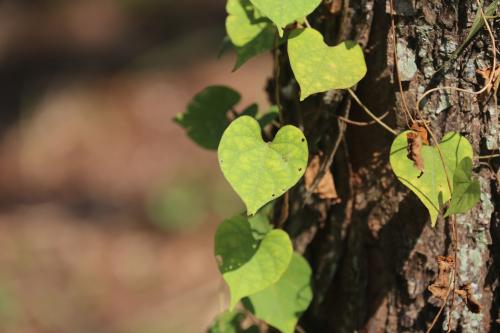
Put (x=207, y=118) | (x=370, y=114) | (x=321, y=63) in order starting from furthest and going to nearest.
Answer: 1. (x=207, y=118)
2. (x=370, y=114)
3. (x=321, y=63)

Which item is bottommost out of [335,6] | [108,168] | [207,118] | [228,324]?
[108,168]

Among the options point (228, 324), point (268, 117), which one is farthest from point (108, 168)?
point (268, 117)

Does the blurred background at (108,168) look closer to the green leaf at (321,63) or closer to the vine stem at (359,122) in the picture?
the vine stem at (359,122)

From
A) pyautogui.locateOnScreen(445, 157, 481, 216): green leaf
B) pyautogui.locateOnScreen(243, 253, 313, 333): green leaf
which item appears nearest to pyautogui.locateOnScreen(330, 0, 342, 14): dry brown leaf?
pyautogui.locateOnScreen(445, 157, 481, 216): green leaf

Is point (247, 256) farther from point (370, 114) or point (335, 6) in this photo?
point (335, 6)

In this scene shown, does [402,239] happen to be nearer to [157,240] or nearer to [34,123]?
[157,240]

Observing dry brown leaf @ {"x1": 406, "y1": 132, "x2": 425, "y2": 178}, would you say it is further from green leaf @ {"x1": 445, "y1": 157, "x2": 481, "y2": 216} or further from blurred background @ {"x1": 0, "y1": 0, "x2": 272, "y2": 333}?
blurred background @ {"x1": 0, "y1": 0, "x2": 272, "y2": 333}

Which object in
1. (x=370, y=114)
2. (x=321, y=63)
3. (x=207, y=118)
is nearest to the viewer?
(x=321, y=63)
